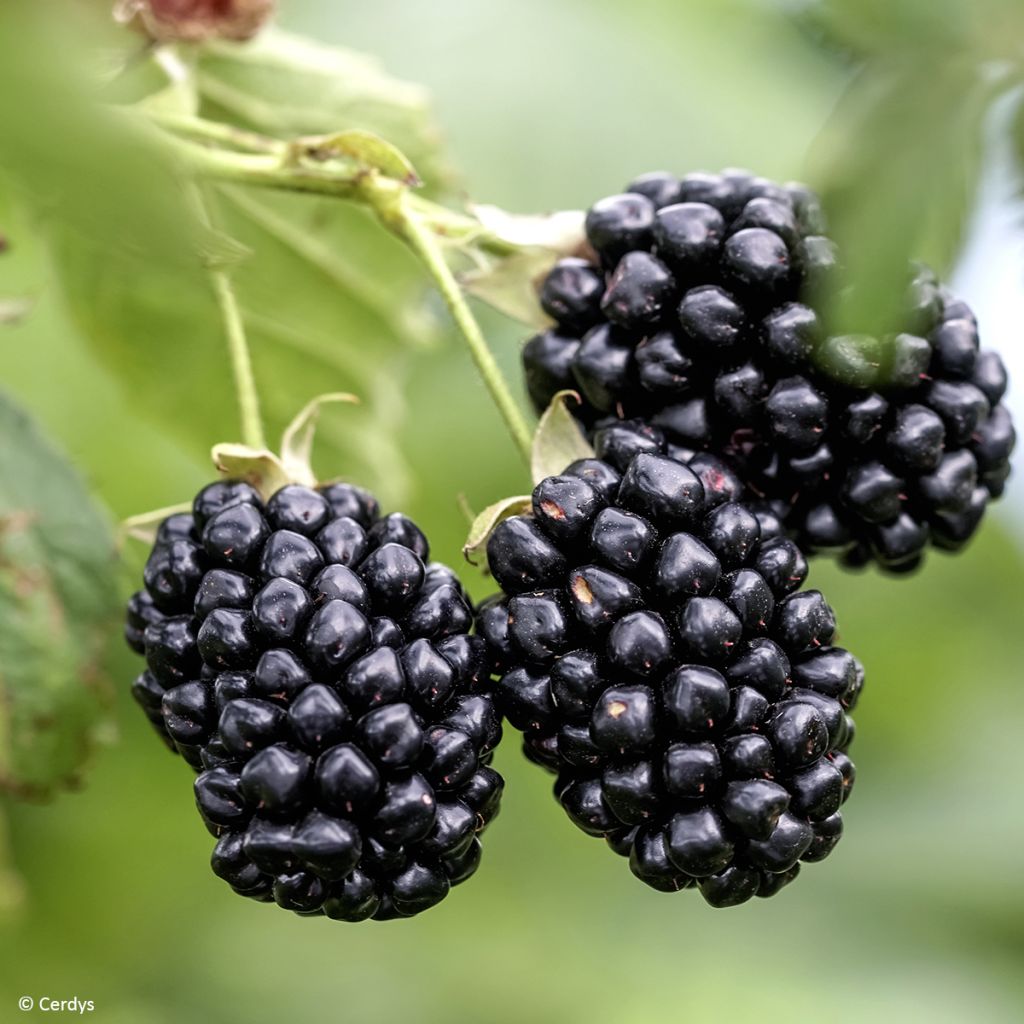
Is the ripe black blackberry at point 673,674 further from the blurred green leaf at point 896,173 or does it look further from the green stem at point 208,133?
the green stem at point 208,133

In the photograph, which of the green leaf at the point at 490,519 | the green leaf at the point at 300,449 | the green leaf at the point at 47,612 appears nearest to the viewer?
the green leaf at the point at 490,519

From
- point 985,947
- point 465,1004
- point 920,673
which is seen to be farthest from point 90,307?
point 985,947

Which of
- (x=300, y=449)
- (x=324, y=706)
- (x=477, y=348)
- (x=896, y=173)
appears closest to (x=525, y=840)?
(x=300, y=449)

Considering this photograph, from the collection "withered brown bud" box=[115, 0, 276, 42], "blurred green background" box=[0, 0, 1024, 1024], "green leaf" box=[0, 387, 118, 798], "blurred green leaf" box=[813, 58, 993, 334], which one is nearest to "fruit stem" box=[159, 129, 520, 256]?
"withered brown bud" box=[115, 0, 276, 42]

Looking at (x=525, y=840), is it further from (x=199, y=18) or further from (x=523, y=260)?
(x=199, y=18)

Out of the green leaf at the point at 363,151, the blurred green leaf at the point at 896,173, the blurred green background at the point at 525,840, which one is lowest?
the blurred green background at the point at 525,840

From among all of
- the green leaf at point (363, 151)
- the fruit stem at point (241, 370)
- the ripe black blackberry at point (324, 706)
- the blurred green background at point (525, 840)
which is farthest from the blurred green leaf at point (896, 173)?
the blurred green background at point (525, 840)

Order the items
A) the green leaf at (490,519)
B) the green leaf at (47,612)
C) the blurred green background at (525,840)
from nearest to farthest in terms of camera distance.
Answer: the green leaf at (490,519) → the green leaf at (47,612) → the blurred green background at (525,840)
